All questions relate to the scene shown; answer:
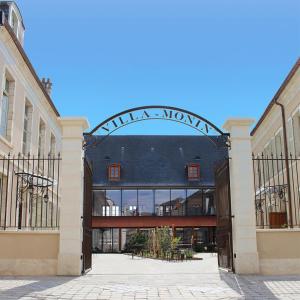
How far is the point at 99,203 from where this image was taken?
3375 centimetres

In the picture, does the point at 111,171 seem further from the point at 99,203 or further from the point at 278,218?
the point at 278,218

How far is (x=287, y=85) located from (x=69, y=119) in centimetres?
929

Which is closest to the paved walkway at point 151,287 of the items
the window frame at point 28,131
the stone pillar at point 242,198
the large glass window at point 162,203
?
the stone pillar at point 242,198

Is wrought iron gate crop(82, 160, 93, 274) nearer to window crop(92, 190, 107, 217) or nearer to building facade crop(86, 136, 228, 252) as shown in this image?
building facade crop(86, 136, 228, 252)

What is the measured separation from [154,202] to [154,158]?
5393mm

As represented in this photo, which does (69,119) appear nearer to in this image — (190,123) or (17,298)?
(190,123)

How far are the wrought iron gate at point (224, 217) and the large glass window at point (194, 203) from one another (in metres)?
21.1

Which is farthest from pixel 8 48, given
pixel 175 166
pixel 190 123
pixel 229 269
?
pixel 175 166

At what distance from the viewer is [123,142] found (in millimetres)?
40219

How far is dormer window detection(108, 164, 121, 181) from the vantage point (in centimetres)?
3591

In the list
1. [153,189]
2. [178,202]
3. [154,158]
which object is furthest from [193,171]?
[154,158]

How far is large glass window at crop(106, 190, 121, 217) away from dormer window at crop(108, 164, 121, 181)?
130 centimetres

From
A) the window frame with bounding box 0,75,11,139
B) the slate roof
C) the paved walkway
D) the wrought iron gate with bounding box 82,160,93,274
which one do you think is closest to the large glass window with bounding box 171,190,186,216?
the slate roof

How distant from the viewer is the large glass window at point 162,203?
110 feet
